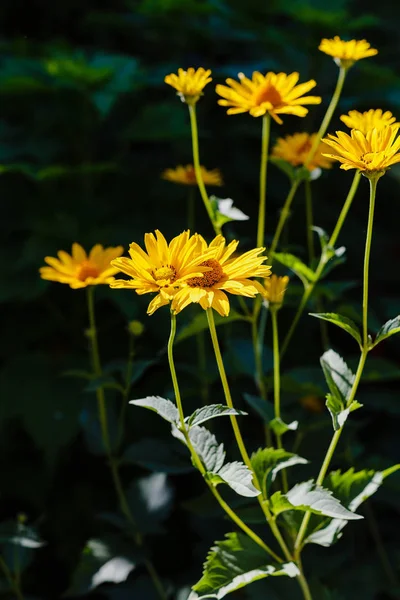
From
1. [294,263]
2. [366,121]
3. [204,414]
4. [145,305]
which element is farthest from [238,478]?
[145,305]

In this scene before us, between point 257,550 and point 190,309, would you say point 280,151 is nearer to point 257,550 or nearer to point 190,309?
point 190,309

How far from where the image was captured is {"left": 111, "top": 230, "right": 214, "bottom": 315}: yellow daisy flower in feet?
2.00

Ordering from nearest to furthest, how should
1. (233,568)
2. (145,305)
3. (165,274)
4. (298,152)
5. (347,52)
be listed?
(165,274), (233,568), (347,52), (298,152), (145,305)

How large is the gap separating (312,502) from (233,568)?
123 mm

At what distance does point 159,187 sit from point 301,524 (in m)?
0.86

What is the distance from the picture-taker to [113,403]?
1219 mm

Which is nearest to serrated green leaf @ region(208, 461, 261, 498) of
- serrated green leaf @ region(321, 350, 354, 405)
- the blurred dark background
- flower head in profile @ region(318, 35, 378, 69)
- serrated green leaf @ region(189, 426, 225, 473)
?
serrated green leaf @ region(189, 426, 225, 473)

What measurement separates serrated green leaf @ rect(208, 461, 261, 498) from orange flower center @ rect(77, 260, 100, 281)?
1.08ft

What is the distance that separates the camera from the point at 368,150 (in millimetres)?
651

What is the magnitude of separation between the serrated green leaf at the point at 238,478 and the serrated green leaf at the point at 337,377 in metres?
0.13

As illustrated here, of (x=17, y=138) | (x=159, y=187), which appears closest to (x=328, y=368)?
(x=159, y=187)

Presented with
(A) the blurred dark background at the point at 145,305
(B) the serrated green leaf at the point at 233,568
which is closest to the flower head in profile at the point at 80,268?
(A) the blurred dark background at the point at 145,305

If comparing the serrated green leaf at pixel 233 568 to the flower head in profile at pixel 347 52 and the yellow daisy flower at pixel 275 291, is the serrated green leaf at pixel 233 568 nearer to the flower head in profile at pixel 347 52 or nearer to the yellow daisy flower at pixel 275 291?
the yellow daisy flower at pixel 275 291

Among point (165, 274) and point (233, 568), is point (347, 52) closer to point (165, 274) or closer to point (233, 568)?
point (165, 274)
